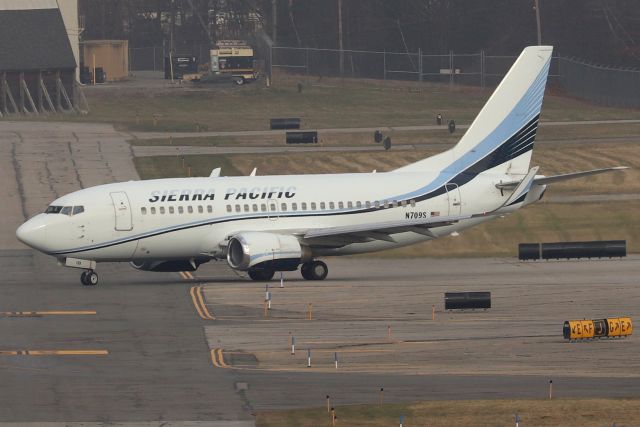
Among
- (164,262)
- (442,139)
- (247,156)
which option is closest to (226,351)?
(164,262)

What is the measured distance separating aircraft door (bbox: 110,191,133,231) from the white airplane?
41 millimetres

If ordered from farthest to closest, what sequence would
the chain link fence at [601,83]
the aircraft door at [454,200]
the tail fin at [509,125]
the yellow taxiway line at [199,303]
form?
the chain link fence at [601,83] → the tail fin at [509,125] → the aircraft door at [454,200] → the yellow taxiway line at [199,303]

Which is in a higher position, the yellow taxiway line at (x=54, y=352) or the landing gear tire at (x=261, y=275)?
the yellow taxiway line at (x=54, y=352)

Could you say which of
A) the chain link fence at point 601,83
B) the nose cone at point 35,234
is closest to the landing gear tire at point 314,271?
the nose cone at point 35,234

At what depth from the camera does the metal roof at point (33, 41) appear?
399 feet

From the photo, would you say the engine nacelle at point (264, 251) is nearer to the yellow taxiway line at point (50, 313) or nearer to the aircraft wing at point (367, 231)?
the aircraft wing at point (367, 231)

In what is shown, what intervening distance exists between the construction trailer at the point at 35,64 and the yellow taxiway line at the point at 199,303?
220 feet

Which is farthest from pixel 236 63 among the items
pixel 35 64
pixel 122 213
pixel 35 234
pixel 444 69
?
pixel 35 234

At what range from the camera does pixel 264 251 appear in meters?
56.6

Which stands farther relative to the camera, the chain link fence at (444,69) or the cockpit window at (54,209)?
the chain link fence at (444,69)

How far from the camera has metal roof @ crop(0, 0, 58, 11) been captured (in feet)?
421

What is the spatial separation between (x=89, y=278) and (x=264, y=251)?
24.5 ft

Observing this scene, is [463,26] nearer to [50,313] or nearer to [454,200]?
[454,200]

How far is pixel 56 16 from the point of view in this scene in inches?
5079
